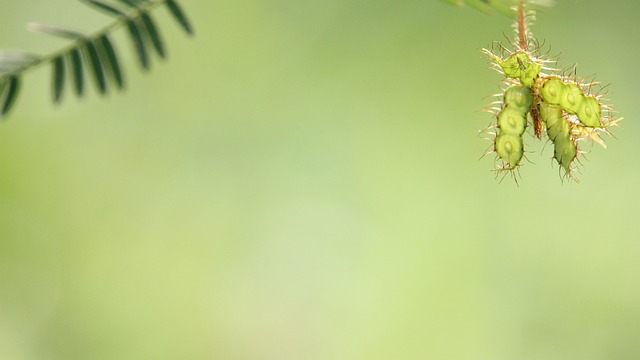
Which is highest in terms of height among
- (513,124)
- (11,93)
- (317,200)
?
(513,124)

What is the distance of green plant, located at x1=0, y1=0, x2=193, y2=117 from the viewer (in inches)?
11.4

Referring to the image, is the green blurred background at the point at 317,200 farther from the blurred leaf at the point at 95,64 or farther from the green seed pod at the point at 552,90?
the blurred leaf at the point at 95,64

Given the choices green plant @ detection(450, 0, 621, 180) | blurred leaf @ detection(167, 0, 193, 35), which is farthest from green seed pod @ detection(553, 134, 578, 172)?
blurred leaf @ detection(167, 0, 193, 35)

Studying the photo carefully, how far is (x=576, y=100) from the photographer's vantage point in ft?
1.27

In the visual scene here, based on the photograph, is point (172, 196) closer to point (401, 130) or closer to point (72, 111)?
point (72, 111)

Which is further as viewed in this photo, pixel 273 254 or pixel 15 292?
pixel 273 254

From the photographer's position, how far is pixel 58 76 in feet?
0.99

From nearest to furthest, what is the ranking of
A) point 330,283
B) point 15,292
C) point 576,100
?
1. point 576,100
2. point 15,292
3. point 330,283

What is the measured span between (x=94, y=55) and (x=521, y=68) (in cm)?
19

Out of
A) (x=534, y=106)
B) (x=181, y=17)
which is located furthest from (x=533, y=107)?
(x=181, y=17)

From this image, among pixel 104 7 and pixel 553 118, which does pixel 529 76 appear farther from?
pixel 104 7

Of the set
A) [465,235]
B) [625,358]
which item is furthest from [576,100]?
[625,358]

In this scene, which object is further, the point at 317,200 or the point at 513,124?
the point at 317,200

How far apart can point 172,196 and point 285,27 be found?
1.48 ft
